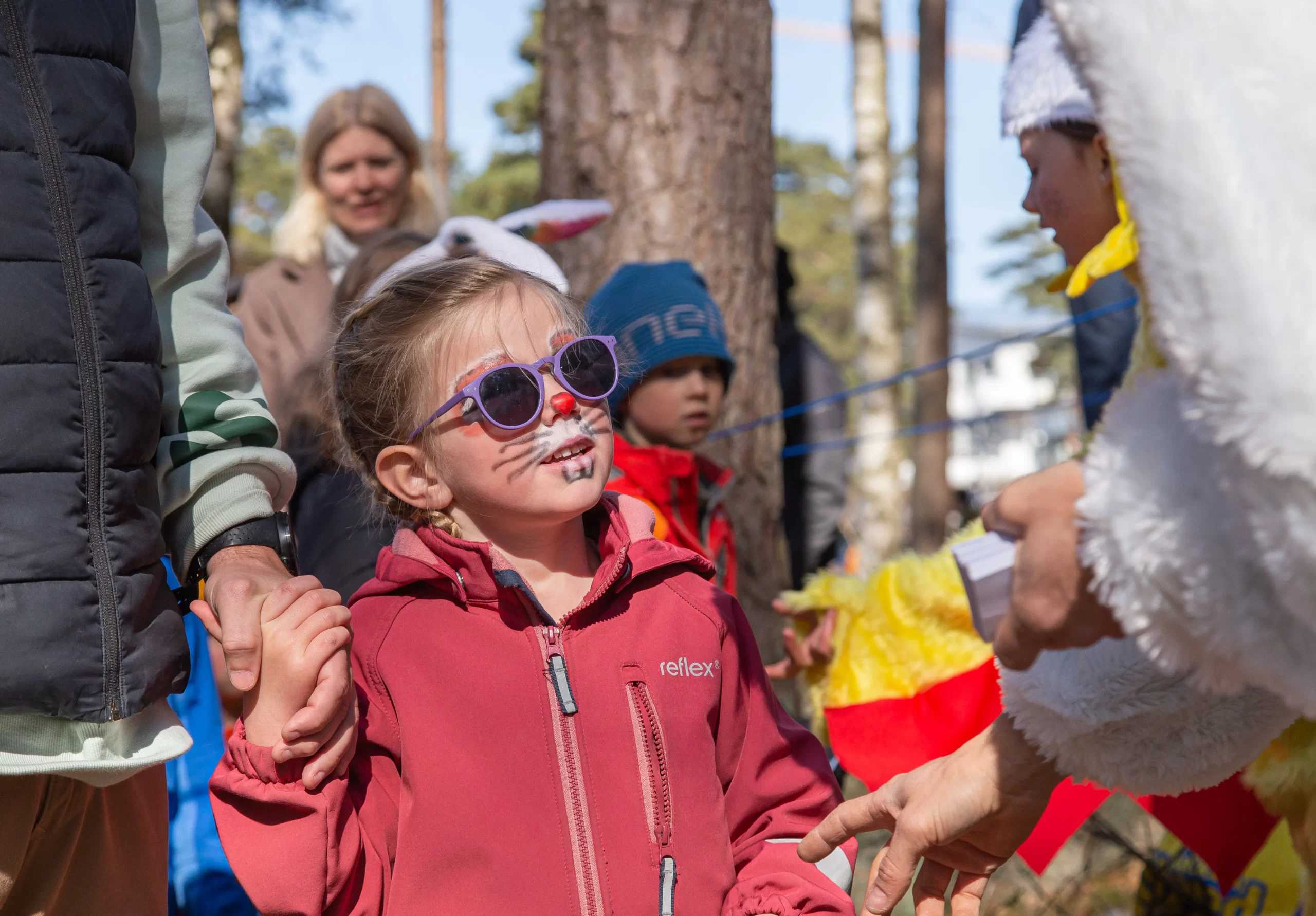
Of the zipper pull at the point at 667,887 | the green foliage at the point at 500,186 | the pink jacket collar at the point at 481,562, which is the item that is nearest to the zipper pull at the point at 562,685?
the pink jacket collar at the point at 481,562

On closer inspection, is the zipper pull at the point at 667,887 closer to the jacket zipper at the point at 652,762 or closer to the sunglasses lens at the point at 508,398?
the jacket zipper at the point at 652,762

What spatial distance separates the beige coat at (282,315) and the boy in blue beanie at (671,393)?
80 centimetres

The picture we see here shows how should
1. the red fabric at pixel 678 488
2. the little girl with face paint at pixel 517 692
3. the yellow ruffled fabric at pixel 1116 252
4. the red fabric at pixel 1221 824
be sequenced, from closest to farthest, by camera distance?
1. the yellow ruffled fabric at pixel 1116 252
2. the little girl with face paint at pixel 517 692
3. the red fabric at pixel 1221 824
4. the red fabric at pixel 678 488

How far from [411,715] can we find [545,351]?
60cm

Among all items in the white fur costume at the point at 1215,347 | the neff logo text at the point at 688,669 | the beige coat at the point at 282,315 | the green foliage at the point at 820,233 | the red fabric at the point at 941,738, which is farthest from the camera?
the green foliage at the point at 820,233

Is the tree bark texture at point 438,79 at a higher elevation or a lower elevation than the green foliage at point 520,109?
lower

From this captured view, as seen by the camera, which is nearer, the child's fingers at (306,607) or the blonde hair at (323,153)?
the child's fingers at (306,607)

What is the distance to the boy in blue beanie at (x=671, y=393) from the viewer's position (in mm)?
3221

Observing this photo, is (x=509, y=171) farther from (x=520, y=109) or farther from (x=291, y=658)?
(x=291, y=658)

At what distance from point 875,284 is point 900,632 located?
951 cm

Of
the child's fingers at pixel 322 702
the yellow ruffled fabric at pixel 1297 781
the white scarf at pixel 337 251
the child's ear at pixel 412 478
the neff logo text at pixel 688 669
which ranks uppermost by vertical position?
the white scarf at pixel 337 251

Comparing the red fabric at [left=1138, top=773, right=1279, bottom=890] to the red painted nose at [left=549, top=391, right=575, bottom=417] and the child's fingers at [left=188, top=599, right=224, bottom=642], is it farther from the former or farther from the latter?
the child's fingers at [left=188, top=599, right=224, bottom=642]

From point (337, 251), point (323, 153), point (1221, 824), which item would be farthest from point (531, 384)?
point (323, 153)

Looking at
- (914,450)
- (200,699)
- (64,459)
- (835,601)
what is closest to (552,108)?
(835,601)
